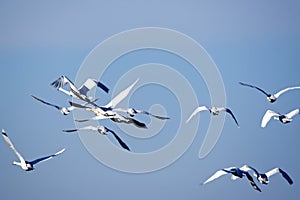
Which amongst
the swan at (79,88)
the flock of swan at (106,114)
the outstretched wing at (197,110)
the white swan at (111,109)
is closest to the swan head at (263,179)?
the flock of swan at (106,114)

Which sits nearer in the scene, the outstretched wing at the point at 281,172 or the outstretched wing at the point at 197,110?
the outstretched wing at the point at 281,172

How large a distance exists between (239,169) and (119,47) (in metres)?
5.54

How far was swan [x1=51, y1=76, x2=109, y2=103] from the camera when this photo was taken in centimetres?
1657

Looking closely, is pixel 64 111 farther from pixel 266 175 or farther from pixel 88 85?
pixel 266 175

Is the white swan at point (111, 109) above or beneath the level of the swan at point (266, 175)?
above

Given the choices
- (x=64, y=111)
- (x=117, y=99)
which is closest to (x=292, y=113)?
(x=117, y=99)

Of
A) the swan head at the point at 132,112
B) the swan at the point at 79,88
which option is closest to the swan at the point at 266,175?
the swan head at the point at 132,112

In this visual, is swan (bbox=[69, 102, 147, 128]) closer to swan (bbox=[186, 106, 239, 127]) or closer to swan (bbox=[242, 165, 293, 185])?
swan (bbox=[186, 106, 239, 127])

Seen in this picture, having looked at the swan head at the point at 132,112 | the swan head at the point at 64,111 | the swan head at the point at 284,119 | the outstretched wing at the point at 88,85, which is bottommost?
the swan head at the point at 284,119

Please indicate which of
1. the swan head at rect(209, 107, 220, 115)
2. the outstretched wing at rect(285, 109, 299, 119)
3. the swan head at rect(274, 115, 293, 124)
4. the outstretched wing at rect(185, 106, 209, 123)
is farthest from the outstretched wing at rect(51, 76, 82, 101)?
the outstretched wing at rect(285, 109, 299, 119)

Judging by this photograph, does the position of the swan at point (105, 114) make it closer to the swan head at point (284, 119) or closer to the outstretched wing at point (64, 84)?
the outstretched wing at point (64, 84)

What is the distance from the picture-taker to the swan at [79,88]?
16570 millimetres

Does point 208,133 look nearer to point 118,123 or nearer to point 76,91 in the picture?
point 118,123

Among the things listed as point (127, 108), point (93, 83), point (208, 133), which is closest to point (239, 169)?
point (208, 133)
